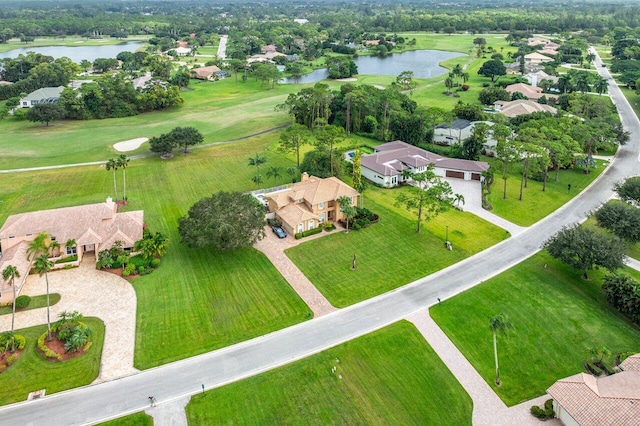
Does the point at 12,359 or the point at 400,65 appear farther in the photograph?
the point at 400,65

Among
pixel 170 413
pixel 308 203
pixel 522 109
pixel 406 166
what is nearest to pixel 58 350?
pixel 170 413

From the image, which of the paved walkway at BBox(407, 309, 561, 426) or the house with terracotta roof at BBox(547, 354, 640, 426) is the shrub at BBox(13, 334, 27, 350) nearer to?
the paved walkway at BBox(407, 309, 561, 426)

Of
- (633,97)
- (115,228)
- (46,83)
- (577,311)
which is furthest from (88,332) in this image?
(633,97)

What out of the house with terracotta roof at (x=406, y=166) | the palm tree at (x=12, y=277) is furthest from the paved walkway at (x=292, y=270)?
the palm tree at (x=12, y=277)

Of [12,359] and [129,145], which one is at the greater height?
[129,145]

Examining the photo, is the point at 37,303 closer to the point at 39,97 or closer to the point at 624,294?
the point at 624,294

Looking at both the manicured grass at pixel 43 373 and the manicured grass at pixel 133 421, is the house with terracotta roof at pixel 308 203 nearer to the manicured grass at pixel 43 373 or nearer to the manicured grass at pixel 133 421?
the manicured grass at pixel 43 373
